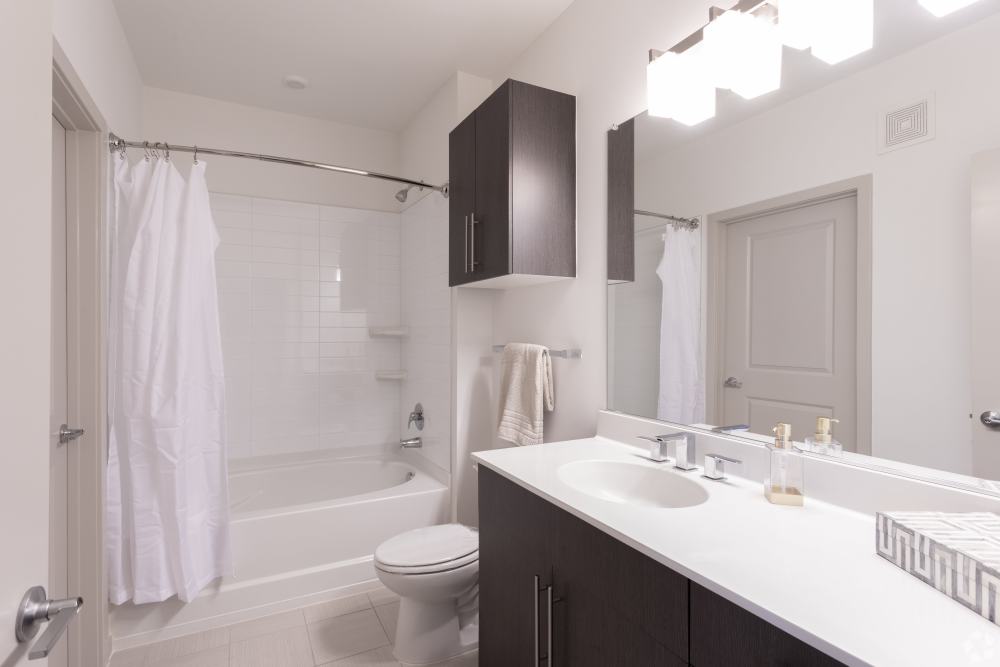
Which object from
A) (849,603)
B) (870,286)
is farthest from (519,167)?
(849,603)

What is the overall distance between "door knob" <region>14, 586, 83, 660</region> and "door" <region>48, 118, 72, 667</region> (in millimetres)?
1218

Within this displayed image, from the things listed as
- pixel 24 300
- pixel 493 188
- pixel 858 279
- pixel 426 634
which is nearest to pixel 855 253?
pixel 858 279

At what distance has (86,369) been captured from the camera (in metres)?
1.67

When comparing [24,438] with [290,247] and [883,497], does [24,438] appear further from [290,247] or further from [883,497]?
[290,247]

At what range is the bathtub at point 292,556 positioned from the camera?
78.5 inches

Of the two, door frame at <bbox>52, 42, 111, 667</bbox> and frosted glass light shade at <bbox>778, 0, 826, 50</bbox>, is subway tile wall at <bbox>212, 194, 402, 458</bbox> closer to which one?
door frame at <bbox>52, 42, 111, 667</bbox>

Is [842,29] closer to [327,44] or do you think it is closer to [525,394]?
[525,394]

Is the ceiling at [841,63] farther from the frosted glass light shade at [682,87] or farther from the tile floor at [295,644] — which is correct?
the tile floor at [295,644]

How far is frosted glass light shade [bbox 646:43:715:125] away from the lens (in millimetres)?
1444

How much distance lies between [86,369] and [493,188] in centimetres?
155

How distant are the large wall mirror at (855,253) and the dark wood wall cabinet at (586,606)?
1.92ft

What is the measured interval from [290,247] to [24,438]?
263 centimetres

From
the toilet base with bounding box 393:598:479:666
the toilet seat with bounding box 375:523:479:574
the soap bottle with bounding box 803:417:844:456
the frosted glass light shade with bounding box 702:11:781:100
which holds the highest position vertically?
the frosted glass light shade with bounding box 702:11:781:100

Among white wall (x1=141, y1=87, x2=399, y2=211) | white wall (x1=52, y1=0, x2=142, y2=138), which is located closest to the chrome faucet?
white wall (x1=52, y1=0, x2=142, y2=138)
